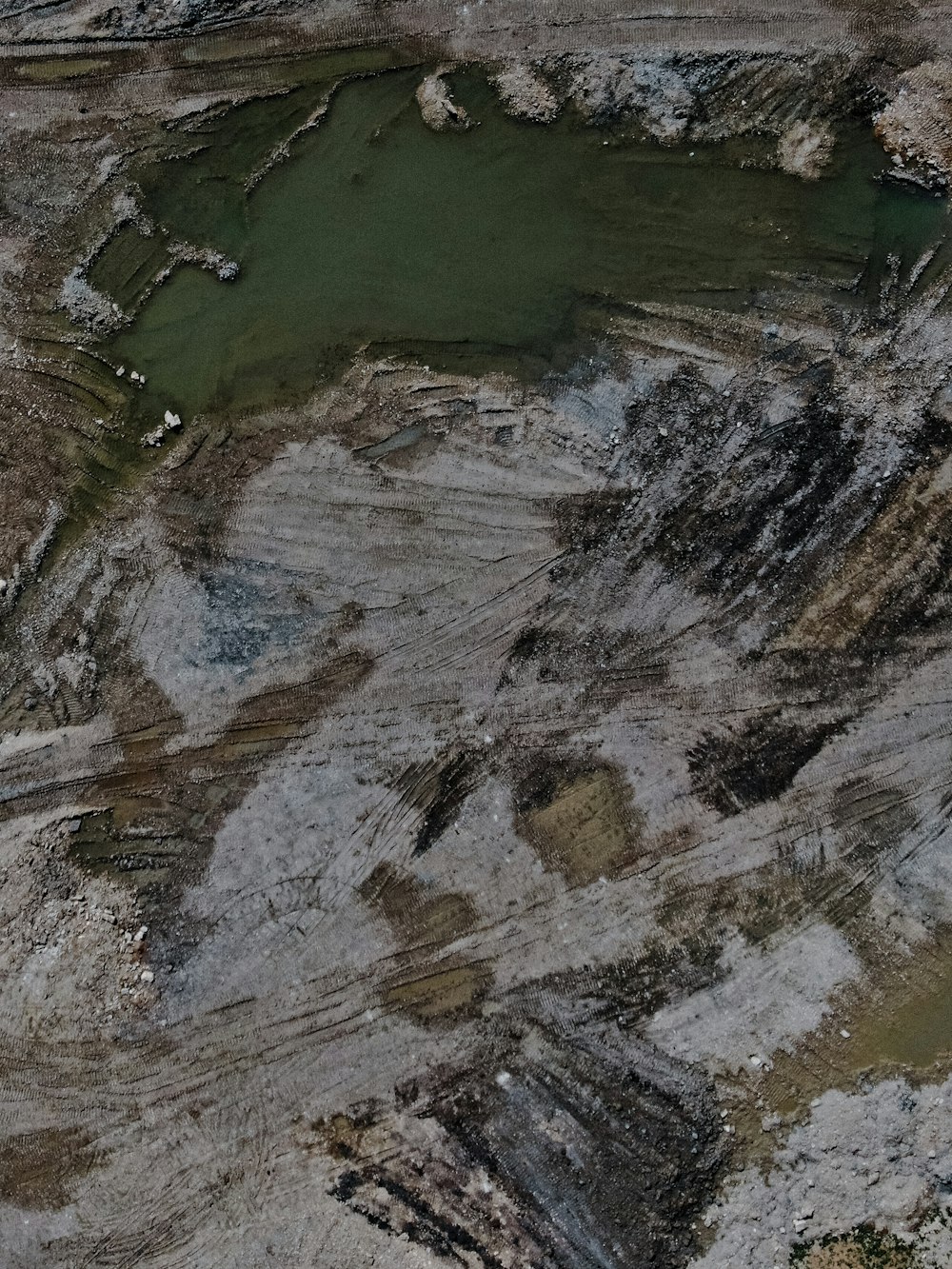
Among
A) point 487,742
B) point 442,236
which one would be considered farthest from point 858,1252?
point 442,236

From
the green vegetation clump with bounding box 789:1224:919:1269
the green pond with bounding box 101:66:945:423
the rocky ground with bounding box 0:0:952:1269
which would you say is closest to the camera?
the green vegetation clump with bounding box 789:1224:919:1269

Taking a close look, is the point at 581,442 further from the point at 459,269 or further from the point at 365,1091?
the point at 365,1091

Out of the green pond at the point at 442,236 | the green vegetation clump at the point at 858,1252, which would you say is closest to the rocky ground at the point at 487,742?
the green vegetation clump at the point at 858,1252

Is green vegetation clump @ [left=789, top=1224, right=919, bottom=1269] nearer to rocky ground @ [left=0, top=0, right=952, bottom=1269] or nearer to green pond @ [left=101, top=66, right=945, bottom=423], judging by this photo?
rocky ground @ [left=0, top=0, right=952, bottom=1269]

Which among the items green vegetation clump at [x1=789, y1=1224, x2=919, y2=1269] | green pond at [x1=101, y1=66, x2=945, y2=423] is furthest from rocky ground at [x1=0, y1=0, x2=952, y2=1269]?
green pond at [x1=101, y1=66, x2=945, y2=423]

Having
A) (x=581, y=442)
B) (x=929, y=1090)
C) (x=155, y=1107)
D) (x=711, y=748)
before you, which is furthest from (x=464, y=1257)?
(x=581, y=442)
